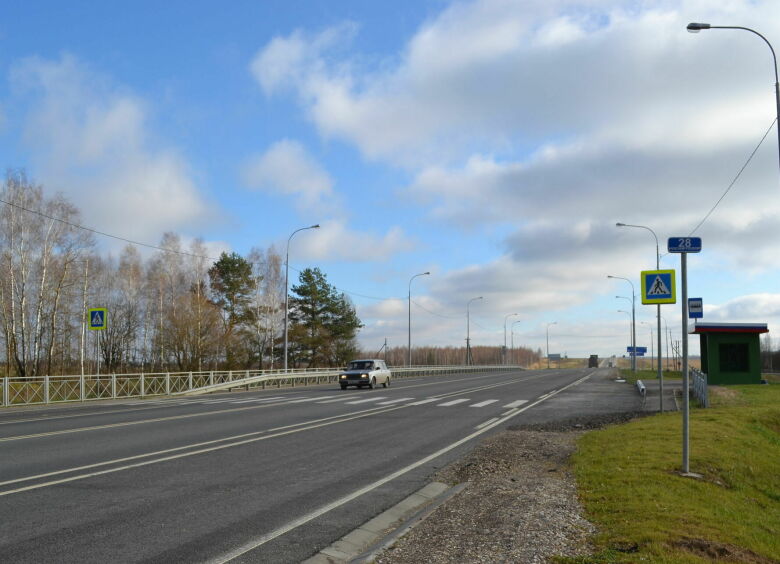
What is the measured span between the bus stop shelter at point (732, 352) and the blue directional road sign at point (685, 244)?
28.5 m

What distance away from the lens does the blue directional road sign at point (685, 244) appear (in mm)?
8945

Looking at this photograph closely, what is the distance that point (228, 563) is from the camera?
5293 millimetres

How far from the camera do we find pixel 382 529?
652 centimetres

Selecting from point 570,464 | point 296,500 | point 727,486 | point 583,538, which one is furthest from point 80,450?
point 727,486

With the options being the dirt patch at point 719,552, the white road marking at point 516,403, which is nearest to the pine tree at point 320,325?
the white road marking at point 516,403

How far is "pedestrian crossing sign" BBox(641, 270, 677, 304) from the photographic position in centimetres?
1284

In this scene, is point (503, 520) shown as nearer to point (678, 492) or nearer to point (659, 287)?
point (678, 492)

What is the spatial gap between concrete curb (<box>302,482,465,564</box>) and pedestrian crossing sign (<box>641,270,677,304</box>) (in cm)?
669

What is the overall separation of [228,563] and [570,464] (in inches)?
251

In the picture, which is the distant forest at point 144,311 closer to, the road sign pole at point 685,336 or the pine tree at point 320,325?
the pine tree at point 320,325

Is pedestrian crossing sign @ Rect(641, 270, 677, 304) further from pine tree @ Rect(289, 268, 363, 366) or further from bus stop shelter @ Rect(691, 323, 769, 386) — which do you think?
pine tree @ Rect(289, 268, 363, 366)

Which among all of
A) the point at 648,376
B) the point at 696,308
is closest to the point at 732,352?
the point at 696,308

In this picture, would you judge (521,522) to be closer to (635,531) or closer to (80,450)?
(635,531)

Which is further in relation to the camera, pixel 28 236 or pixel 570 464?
pixel 28 236
